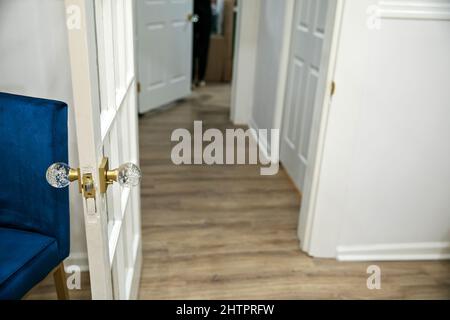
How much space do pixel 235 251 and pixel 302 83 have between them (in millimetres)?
1213

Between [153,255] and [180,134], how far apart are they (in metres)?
1.75

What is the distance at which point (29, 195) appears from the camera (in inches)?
52.9

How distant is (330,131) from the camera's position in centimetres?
191

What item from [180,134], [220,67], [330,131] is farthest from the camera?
[220,67]

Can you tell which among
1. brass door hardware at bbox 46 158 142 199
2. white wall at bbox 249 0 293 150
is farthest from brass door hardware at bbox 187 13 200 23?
brass door hardware at bbox 46 158 142 199

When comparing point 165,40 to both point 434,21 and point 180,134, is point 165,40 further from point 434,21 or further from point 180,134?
point 434,21

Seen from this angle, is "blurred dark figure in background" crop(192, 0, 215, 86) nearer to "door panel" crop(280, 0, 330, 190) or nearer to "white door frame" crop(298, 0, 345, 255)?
"door panel" crop(280, 0, 330, 190)

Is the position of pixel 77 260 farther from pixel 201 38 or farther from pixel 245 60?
pixel 201 38

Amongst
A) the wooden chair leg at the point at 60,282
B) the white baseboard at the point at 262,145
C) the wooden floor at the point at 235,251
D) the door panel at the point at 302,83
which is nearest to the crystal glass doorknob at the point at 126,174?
the wooden chair leg at the point at 60,282

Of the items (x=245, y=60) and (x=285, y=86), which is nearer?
(x=285, y=86)

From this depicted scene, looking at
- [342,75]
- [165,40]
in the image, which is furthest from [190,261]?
[165,40]

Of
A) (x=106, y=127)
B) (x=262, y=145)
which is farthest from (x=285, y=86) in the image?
(x=106, y=127)

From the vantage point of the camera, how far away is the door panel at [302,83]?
2.51 meters

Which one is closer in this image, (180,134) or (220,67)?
(180,134)
